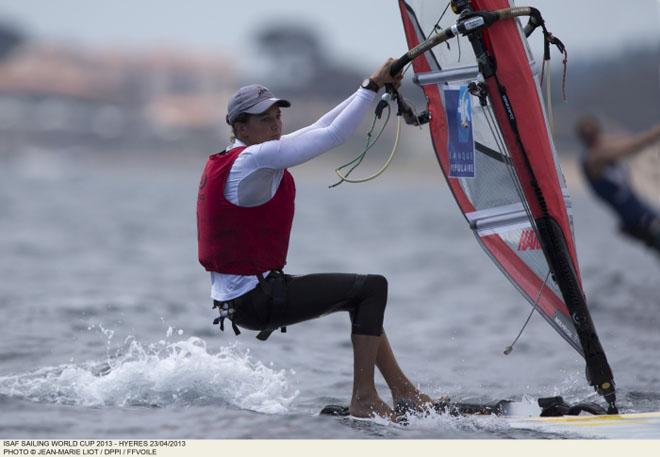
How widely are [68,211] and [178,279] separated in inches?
1105

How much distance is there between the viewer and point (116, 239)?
27.6 meters

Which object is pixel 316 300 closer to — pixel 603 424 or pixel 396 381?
pixel 396 381

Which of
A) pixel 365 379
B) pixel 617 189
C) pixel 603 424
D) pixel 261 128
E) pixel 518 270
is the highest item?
pixel 261 128

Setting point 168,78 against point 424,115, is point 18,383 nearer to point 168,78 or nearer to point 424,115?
point 424,115

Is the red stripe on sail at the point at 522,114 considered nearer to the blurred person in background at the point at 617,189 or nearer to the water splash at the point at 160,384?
the water splash at the point at 160,384

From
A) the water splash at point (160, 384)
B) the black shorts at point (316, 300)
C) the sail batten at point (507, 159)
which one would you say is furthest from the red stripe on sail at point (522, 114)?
the water splash at point (160, 384)

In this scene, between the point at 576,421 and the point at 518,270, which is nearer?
the point at 576,421

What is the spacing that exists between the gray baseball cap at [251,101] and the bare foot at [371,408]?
5.01 ft

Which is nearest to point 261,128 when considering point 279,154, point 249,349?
point 279,154

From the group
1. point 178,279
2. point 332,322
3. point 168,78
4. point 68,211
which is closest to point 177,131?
point 168,78

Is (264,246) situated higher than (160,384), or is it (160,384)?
(264,246)

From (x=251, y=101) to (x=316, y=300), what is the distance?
1030mm

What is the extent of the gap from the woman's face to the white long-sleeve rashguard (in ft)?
0.19

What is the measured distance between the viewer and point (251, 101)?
18.4 feet
